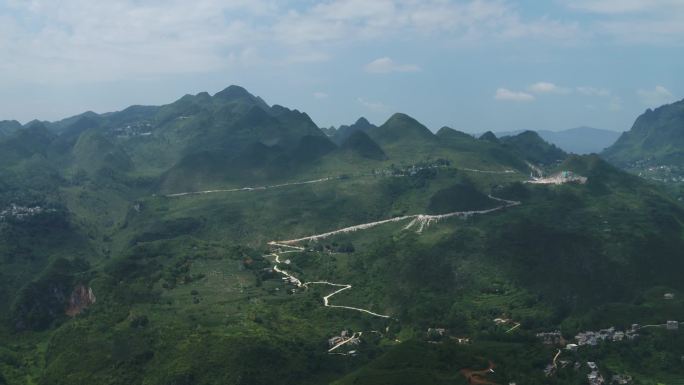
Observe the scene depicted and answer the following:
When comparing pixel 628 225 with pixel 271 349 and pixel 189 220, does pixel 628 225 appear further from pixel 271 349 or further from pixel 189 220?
pixel 189 220

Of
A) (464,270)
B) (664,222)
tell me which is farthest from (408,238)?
(664,222)

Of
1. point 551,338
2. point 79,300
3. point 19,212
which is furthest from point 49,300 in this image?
point 551,338

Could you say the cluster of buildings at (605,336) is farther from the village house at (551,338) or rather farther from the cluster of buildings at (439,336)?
the cluster of buildings at (439,336)

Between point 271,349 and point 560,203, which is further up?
point 560,203

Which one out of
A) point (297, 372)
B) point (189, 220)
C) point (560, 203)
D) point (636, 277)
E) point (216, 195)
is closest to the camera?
point (297, 372)

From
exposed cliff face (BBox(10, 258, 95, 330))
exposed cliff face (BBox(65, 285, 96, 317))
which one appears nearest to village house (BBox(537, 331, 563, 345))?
exposed cliff face (BBox(10, 258, 95, 330))

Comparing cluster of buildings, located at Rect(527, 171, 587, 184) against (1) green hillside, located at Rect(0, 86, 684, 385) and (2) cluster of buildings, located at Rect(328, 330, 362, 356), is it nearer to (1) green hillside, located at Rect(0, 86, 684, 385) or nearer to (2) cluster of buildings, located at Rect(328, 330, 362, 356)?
(1) green hillside, located at Rect(0, 86, 684, 385)

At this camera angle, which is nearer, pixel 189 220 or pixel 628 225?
pixel 628 225
